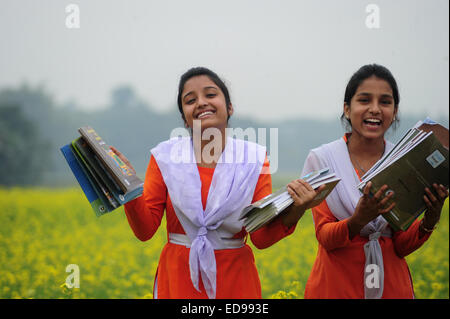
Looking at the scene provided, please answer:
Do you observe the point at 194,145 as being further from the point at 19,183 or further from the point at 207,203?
the point at 19,183

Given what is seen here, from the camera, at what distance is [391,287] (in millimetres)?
2449

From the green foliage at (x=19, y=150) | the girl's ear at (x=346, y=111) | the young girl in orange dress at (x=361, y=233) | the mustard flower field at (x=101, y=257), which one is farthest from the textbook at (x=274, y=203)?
the green foliage at (x=19, y=150)

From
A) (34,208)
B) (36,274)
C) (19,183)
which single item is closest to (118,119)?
(34,208)

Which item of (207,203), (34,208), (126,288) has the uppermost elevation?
(207,203)

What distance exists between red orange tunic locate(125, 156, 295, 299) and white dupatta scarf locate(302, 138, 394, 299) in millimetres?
360

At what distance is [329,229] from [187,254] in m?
0.79

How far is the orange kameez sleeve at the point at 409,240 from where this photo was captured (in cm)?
240

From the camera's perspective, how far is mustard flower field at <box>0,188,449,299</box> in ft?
15.5

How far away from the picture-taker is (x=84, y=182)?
219 cm

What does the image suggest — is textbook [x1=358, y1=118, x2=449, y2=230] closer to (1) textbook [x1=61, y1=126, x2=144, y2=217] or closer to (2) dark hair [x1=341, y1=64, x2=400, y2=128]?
(2) dark hair [x1=341, y1=64, x2=400, y2=128]

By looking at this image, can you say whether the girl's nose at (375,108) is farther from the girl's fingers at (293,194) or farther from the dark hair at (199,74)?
the dark hair at (199,74)

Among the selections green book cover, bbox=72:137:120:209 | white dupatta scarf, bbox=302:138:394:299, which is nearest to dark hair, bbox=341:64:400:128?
white dupatta scarf, bbox=302:138:394:299

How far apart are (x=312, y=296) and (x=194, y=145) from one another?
111 cm

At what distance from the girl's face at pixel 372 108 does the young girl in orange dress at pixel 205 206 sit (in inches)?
23.3
